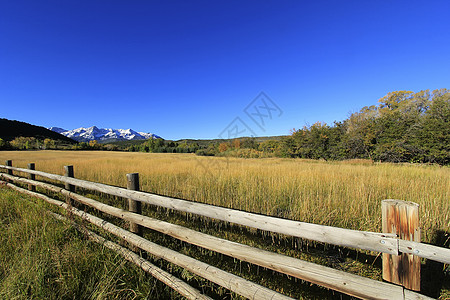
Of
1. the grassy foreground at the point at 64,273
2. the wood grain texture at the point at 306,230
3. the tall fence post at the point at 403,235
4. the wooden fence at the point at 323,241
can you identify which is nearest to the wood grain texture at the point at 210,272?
the wooden fence at the point at 323,241

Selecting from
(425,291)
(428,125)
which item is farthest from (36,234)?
(428,125)

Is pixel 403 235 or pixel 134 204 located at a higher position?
pixel 403 235

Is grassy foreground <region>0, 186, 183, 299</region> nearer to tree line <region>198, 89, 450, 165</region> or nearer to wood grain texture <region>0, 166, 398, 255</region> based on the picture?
wood grain texture <region>0, 166, 398, 255</region>

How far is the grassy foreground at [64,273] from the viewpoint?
188cm

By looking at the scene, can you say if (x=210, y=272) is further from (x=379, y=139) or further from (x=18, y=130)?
(x=18, y=130)

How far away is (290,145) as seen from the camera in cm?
2539

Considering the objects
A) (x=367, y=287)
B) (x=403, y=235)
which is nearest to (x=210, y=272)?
(x=367, y=287)

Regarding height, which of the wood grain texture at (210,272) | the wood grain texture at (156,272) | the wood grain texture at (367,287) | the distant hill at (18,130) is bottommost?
the wood grain texture at (156,272)

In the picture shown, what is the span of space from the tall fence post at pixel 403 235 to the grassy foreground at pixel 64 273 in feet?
7.32

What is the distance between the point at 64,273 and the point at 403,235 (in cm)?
345

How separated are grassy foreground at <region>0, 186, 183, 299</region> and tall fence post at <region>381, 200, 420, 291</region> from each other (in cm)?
223

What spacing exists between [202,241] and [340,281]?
1.40 m

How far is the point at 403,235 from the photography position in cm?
133

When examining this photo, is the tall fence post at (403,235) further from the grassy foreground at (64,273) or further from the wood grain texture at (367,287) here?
the grassy foreground at (64,273)
